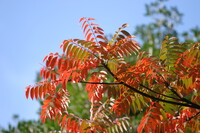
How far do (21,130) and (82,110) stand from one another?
7.33 feet

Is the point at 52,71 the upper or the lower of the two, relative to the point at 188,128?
upper

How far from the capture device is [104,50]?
192cm

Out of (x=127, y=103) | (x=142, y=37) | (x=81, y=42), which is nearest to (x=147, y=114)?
(x=127, y=103)

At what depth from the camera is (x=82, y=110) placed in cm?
1132

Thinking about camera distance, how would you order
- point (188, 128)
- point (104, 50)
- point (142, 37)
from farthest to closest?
point (142, 37) < point (188, 128) < point (104, 50)

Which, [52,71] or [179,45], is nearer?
[179,45]

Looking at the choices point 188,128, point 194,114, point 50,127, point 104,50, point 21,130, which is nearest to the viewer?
point 104,50

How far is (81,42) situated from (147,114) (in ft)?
2.02

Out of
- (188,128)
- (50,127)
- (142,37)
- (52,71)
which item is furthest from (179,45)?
(142,37)

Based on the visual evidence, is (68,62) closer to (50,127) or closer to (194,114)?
(194,114)

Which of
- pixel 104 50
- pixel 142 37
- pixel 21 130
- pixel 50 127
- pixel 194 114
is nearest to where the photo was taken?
pixel 104 50

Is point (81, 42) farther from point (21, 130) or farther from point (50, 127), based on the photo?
point (21, 130)

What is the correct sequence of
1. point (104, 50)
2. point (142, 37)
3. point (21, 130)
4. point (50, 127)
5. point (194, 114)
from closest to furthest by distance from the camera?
A: point (104, 50)
point (194, 114)
point (50, 127)
point (21, 130)
point (142, 37)

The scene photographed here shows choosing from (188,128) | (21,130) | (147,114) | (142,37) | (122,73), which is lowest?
(21,130)
